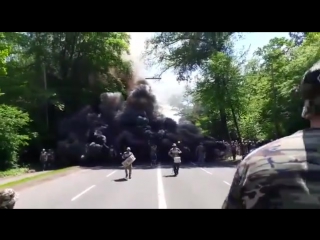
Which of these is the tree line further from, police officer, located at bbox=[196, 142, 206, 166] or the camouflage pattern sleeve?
the camouflage pattern sleeve

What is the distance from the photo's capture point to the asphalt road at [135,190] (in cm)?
266

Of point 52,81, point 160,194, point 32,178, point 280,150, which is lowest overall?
point 160,194

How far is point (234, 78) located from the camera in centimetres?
331

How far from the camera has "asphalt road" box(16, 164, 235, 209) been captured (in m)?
2.66

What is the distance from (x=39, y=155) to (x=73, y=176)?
12.2 inches

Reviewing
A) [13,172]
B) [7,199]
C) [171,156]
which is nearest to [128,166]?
[171,156]

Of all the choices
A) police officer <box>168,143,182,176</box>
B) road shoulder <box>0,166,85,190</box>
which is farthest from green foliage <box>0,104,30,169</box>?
police officer <box>168,143,182,176</box>

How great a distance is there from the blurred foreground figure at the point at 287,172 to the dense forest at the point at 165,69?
164 centimetres

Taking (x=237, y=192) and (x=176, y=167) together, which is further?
(x=176, y=167)

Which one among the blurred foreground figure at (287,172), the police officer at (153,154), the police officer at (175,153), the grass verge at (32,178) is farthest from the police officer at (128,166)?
the blurred foreground figure at (287,172)

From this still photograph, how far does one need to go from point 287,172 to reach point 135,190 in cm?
188

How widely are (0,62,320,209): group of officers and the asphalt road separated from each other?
1.31 meters

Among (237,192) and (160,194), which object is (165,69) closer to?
(160,194)
